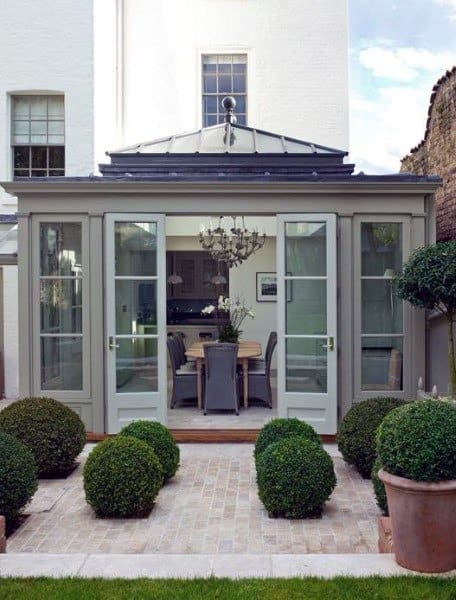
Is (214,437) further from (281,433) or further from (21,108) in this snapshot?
(21,108)

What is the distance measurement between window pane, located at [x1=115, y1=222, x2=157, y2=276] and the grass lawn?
184 inches

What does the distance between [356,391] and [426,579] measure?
4.22 metres

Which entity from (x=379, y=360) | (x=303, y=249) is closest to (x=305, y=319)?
(x=303, y=249)

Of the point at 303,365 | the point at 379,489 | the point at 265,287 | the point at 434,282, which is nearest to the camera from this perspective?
the point at 379,489

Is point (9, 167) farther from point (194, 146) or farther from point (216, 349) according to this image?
point (216, 349)

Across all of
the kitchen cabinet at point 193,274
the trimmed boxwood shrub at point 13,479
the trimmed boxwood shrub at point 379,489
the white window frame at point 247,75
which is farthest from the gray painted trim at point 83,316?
the kitchen cabinet at point 193,274

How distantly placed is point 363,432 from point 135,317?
3305mm

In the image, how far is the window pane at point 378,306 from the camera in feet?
27.1

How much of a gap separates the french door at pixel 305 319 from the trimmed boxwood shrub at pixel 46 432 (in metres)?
2.73

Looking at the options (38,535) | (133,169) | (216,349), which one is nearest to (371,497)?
(38,535)

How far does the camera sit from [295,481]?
211 inches

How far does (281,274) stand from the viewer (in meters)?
8.13

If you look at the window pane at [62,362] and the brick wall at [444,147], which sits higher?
the brick wall at [444,147]

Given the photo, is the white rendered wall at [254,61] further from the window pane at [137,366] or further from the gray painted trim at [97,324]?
the window pane at [137,366]
